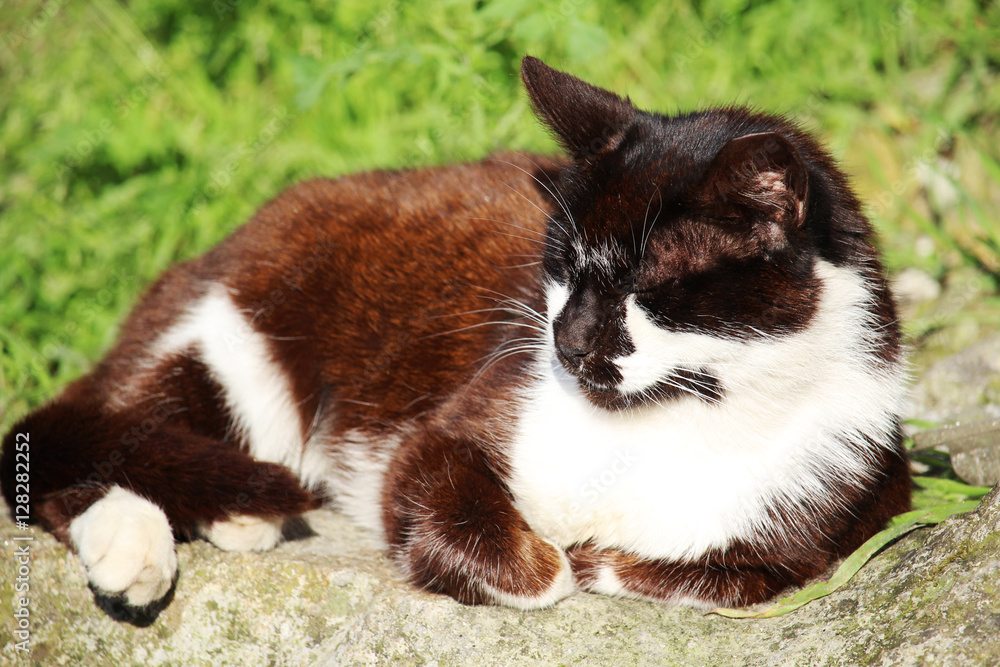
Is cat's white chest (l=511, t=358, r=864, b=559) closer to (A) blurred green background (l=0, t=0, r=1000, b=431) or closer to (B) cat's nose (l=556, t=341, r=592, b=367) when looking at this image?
A: (B) cat's nose (l=556, t=341, r=592, b=367)

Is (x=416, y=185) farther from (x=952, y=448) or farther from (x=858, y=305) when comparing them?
(x=952, y=448)

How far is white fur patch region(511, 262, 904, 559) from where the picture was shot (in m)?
1.71

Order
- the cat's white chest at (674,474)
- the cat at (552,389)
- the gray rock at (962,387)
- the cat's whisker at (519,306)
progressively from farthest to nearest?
the gray rock at (962,387) → the cat's whisker at (519,306) → the cat's white chest at (674,474) → the cat at (552,389)

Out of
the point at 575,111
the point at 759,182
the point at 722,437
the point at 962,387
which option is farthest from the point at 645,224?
the point at 962,387

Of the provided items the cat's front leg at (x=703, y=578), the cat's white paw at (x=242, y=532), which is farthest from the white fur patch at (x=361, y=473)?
the cat's front leg at (x=703, y=578)

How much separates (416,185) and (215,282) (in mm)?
681

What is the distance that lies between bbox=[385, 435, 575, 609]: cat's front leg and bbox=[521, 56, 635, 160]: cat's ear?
780 mm

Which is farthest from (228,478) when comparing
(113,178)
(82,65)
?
(82,65)

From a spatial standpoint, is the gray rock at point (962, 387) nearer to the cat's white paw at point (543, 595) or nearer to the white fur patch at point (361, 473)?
the cat's white paw at point (543, 595)

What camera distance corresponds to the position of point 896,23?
13.1ft

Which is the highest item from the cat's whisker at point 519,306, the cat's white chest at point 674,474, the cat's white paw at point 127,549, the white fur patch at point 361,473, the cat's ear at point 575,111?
the cat's ear at point 575,111

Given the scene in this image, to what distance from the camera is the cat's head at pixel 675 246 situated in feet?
5.24

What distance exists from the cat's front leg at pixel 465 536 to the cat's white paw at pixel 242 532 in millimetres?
313

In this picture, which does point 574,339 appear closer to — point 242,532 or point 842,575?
point 842,575
